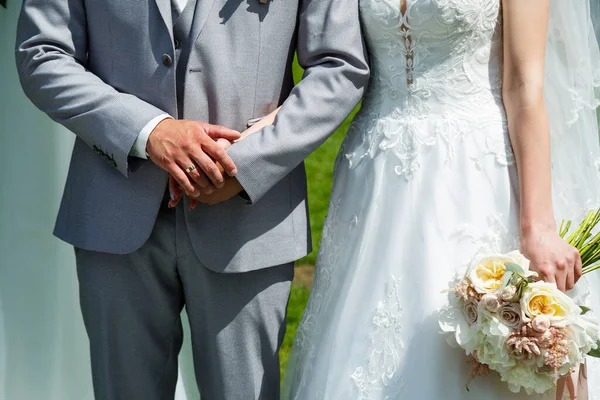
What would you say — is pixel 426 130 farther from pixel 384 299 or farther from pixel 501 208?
pixel 384 299

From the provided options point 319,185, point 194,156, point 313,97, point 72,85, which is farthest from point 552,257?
point 319,185

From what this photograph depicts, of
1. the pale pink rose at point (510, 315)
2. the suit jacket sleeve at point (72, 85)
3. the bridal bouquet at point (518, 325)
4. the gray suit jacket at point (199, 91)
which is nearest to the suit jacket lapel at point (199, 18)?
the gray suit jacket at point (199, 91)

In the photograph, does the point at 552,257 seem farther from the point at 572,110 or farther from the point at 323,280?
the point at 323,280

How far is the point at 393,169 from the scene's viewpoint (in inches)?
112

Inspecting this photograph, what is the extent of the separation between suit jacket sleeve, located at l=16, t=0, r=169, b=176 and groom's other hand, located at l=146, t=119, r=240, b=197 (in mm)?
74

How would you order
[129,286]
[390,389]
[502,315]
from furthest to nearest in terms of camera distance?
1. [129,286]
2. [390,389]
3. [502,315]

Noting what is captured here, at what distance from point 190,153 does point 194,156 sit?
0.01m

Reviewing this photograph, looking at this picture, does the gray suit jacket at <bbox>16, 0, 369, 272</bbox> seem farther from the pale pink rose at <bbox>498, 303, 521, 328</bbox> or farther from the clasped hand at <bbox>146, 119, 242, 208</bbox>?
the pale pink rose at <bbox>498, 303, 521, 328</bbox>

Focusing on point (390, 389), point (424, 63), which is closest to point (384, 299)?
point (390, 389)

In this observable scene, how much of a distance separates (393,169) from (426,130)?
0.14m

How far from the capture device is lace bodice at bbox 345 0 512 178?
2754 mm

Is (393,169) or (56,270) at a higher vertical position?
(393,169)

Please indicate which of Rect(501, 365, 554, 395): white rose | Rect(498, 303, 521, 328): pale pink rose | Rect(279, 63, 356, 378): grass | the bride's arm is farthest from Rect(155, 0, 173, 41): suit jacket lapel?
Rect(279, 63, 356, 378): grass

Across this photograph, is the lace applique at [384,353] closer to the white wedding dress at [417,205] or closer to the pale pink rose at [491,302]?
the white wedding dress at [417,205]
